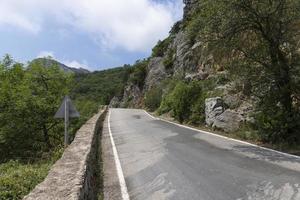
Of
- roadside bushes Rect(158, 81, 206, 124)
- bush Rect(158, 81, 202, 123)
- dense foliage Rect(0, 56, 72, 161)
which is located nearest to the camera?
roadside bushes Rect(158, 81, 206, 124)

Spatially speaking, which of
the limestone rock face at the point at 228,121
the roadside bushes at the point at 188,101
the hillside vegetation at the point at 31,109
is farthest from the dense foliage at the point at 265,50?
the hillside vegetation at the point at 31,109

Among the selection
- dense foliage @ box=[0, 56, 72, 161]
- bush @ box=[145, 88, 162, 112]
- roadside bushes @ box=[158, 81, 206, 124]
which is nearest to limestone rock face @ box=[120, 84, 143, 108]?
bush @ box=[145, 88, 162, 112]

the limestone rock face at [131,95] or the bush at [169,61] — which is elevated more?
the bush at [169,61]

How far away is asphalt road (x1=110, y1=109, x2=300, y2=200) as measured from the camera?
7.95 m

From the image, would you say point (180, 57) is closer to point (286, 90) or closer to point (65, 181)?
point (286, 90)

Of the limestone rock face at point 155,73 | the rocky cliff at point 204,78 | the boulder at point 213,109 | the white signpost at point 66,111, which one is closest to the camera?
the white signpost at point 66,111

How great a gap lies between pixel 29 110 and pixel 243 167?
2296 centimetres

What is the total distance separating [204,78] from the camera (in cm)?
3559

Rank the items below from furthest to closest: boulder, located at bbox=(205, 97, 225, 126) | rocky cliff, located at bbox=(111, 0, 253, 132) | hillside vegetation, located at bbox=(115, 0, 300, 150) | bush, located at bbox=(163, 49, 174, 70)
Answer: bush, located at bbox=(163, 49, 174, 70)
boulder, located at bbox=(205, 97, 225, 126)
rocky cliff, located at bbox=(111, 0, 253, 132)
hillside vegetation, located at bbox=(115, 0, 300, 150)

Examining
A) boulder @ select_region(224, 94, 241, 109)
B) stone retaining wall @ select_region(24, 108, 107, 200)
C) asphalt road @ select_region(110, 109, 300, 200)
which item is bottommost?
asphalt road @ select_region(110, 109, 300, 200)

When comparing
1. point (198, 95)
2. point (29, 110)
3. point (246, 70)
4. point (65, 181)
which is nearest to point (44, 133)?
point (29, 110)

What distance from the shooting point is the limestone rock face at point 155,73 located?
218 ft

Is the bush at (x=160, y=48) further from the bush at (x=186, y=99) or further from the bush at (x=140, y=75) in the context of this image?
the bush at (x=186, y=99)

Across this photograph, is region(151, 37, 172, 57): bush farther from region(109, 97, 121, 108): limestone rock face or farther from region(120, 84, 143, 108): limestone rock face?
region(109, 97, 121, 108): limestone rock face
